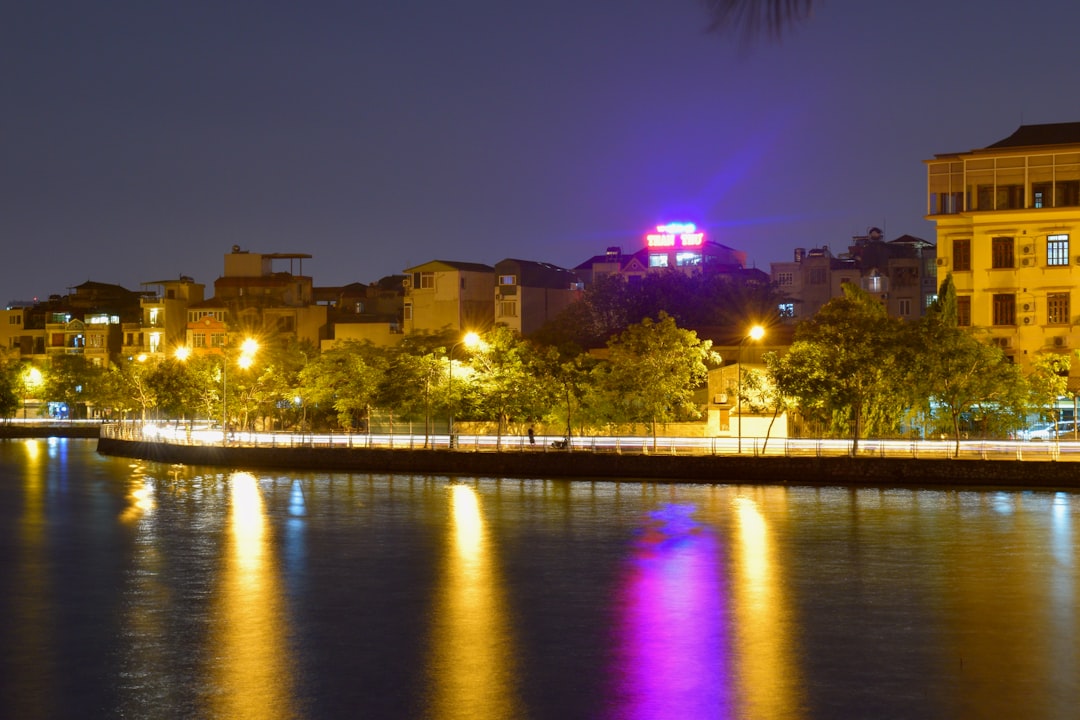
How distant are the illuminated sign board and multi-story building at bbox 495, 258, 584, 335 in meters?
15.3

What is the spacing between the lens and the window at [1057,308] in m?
56.2

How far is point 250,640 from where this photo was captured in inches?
734

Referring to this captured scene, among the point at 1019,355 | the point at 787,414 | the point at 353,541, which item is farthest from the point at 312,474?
the point at 1019,355

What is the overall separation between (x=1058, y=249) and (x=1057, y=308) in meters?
2.51

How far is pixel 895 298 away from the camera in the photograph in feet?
364

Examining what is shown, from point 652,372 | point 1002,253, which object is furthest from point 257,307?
point 1002,253

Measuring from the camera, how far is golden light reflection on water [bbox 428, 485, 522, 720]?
49.1 ft

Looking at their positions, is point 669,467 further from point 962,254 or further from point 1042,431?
point 962,254

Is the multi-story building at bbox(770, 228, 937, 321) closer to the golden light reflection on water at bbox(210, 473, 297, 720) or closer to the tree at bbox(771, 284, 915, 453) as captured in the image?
the tree at bbox(771, 284, 915, 453)

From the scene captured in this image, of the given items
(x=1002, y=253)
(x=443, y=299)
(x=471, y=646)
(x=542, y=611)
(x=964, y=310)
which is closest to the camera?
(x=471, y=646)

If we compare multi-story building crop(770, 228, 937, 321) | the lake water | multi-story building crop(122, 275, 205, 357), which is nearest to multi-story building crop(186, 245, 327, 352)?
multi-story building crop(122, 275, 205, 357)

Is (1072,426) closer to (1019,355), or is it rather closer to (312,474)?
(1019,355)

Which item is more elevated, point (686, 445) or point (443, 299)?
point (443, 299)

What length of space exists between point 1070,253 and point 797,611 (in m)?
40.5
